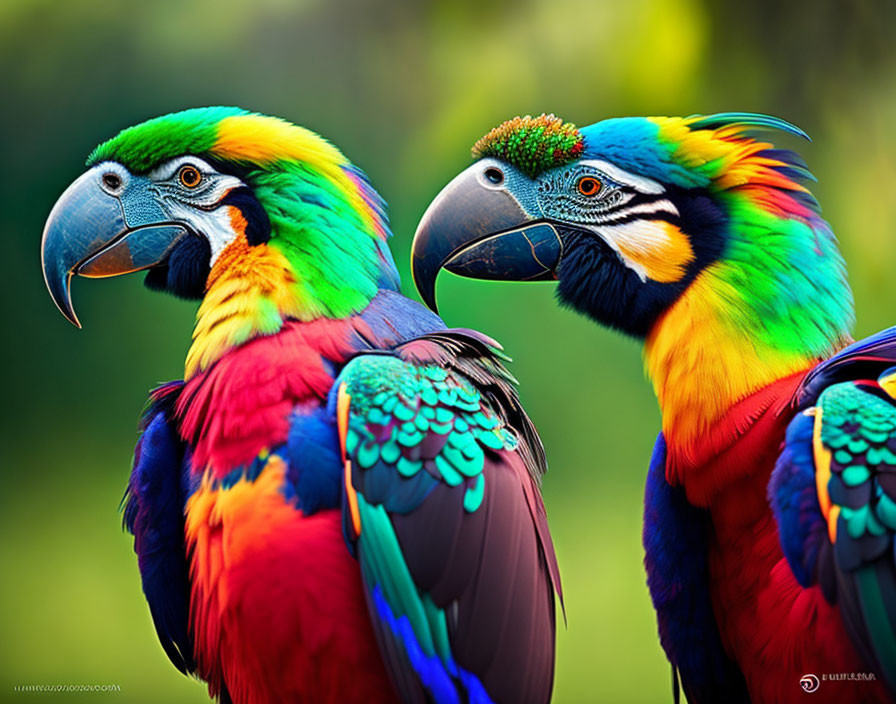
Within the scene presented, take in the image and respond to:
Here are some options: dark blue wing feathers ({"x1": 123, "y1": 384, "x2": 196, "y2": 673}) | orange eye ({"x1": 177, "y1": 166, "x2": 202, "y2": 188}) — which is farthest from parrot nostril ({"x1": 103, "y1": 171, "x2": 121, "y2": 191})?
dark blue wing feathers ({"x1": 123, "y1": 384, "x2": 196, "y2": 673})

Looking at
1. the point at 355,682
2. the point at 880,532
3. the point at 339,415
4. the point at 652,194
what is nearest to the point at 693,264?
the point at 652,194

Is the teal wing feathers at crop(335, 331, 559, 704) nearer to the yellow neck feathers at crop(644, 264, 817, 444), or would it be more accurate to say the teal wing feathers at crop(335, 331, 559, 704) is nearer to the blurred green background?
the yellow neck feathers at crop(644, 264, 817, 444)

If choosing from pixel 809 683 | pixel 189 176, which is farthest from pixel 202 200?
pixel 809 683

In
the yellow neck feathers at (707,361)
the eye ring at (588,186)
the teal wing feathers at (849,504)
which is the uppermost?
the eye ring at (588,186)

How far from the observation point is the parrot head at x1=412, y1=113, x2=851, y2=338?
1533 mm

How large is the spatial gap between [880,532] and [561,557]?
1.11 meters

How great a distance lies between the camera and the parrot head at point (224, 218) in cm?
150

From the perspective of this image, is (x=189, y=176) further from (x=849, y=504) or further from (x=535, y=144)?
(x=849, y=504)

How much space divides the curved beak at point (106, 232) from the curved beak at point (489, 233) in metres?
0.46

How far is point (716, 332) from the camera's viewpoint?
1.50 meters

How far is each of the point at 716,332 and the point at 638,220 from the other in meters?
0.25

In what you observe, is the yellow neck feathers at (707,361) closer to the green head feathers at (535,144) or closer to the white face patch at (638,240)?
the white face patch at (638,240)

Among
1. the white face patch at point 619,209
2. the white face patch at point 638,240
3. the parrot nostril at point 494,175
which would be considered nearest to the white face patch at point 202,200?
the parrot nostril at point 494,175

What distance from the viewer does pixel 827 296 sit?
59.9 inches
